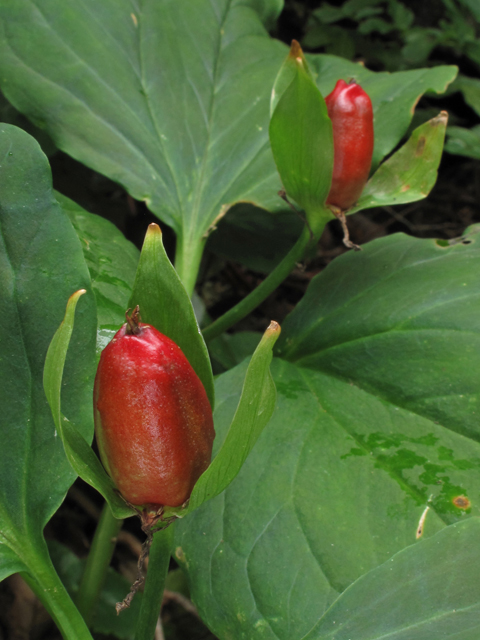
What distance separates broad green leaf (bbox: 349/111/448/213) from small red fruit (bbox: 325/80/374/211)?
0.05 metres

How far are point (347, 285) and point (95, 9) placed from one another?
2.18ft

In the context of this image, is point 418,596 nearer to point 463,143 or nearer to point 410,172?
point 410,172

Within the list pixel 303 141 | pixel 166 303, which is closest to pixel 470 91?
pixel 303 141

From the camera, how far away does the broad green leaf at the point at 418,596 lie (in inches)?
19.4

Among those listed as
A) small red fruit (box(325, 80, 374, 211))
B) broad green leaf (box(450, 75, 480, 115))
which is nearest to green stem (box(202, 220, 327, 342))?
small red fruit (box(325, 80, 374, 211))

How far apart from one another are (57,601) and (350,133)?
2.15ft

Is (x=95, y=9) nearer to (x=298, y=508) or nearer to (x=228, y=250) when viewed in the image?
(x=228, y=250)

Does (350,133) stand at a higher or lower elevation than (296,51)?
lower

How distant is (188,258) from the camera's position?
1051mm

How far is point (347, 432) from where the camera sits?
30.5 inches

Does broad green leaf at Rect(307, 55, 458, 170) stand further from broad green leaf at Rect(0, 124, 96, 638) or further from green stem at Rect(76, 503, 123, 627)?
green stem at Rect(76, 503, 123, 627)

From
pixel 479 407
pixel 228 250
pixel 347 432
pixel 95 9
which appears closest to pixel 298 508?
pixel 347 432

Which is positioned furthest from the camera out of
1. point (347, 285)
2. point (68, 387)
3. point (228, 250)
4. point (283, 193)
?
point (228, 250)

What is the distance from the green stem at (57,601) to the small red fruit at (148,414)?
0.20 meters
